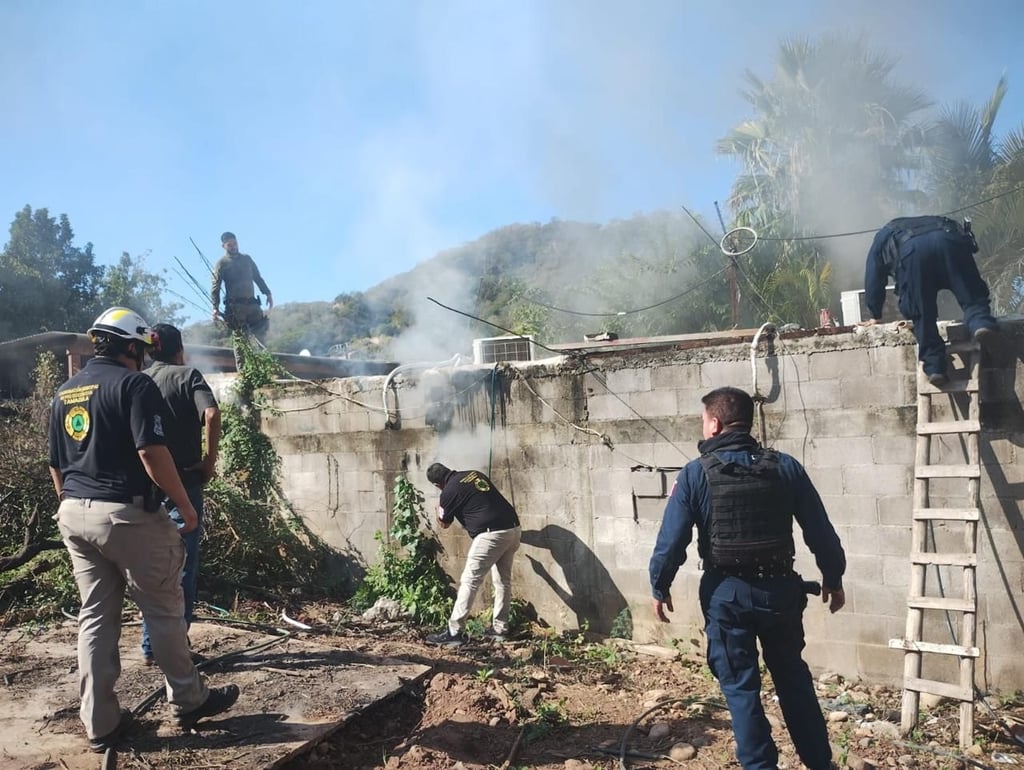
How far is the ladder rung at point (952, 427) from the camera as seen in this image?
411 cm

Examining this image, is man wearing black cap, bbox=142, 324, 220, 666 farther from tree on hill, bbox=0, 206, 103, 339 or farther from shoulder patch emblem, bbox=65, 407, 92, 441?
tree on hill, bbox=0, 206, 103, 339

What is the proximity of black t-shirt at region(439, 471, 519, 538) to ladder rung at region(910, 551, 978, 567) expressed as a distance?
2.84 metres

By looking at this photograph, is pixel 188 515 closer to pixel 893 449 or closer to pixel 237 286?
pixel 893 449

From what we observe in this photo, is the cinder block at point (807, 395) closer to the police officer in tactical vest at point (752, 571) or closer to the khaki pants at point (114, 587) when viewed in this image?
the police officer in tactical vest at point (752, 571)

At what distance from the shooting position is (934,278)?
430 cm

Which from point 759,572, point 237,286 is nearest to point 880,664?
point 759,572

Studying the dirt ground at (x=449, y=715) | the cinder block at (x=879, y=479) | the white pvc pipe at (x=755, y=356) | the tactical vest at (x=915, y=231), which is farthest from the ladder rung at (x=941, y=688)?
the tactical vest at (x=915, y=231)

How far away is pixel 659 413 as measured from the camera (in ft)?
18.0

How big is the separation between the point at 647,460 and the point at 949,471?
1998mm

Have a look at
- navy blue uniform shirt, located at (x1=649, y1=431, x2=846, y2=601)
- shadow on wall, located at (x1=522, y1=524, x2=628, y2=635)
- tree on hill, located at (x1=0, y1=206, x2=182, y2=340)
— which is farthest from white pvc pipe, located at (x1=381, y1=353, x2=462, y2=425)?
tree on hill, located at (x1=0, y1=206, x2=182, y2=340)

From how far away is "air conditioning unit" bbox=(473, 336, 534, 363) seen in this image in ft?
22.1

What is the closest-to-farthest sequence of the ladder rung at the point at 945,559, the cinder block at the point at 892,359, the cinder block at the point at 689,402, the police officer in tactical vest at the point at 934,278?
the ladder rung at the point at 945,559
the police officer in tactical vest at the point at 934,278
the cinder block at the point at 892,359
the cinder block at the point at 689,402

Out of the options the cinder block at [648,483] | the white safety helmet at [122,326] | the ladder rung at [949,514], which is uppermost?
the white safety helmet at [122,326]

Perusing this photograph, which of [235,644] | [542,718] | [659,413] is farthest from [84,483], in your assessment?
[659,413]
